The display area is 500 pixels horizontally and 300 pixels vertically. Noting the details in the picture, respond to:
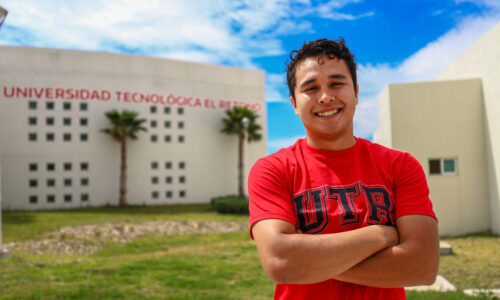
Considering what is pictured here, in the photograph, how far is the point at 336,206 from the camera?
1693 mm

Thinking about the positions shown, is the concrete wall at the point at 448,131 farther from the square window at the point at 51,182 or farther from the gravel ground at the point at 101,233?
the square window at the point at 51,182

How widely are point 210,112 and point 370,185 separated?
28.8 m

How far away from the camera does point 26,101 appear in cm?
2503

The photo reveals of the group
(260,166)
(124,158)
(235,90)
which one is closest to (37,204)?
(124,158)

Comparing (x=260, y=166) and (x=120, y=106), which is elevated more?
(x=120, y=106)

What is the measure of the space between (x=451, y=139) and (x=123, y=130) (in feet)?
66.6

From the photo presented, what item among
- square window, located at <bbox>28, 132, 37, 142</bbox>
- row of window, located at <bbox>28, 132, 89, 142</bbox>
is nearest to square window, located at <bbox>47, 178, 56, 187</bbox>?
row of window, located at <bbox>28, 132, 89, 142</bbox>

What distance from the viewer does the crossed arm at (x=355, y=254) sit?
5.24 feet

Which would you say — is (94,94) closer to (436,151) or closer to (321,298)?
(436,151)

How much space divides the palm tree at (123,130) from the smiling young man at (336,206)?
2553cm

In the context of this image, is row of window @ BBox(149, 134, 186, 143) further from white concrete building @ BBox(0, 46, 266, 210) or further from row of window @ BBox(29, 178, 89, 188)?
row of window @ BBox(29, 178, 89, 188)

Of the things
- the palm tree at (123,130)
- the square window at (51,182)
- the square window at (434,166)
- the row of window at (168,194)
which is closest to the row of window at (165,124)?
the palm tree at (123,130)

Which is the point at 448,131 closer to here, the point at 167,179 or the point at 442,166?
the point at 442,166

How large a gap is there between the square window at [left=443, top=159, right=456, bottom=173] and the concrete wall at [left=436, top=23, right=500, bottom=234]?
925 millimetres
